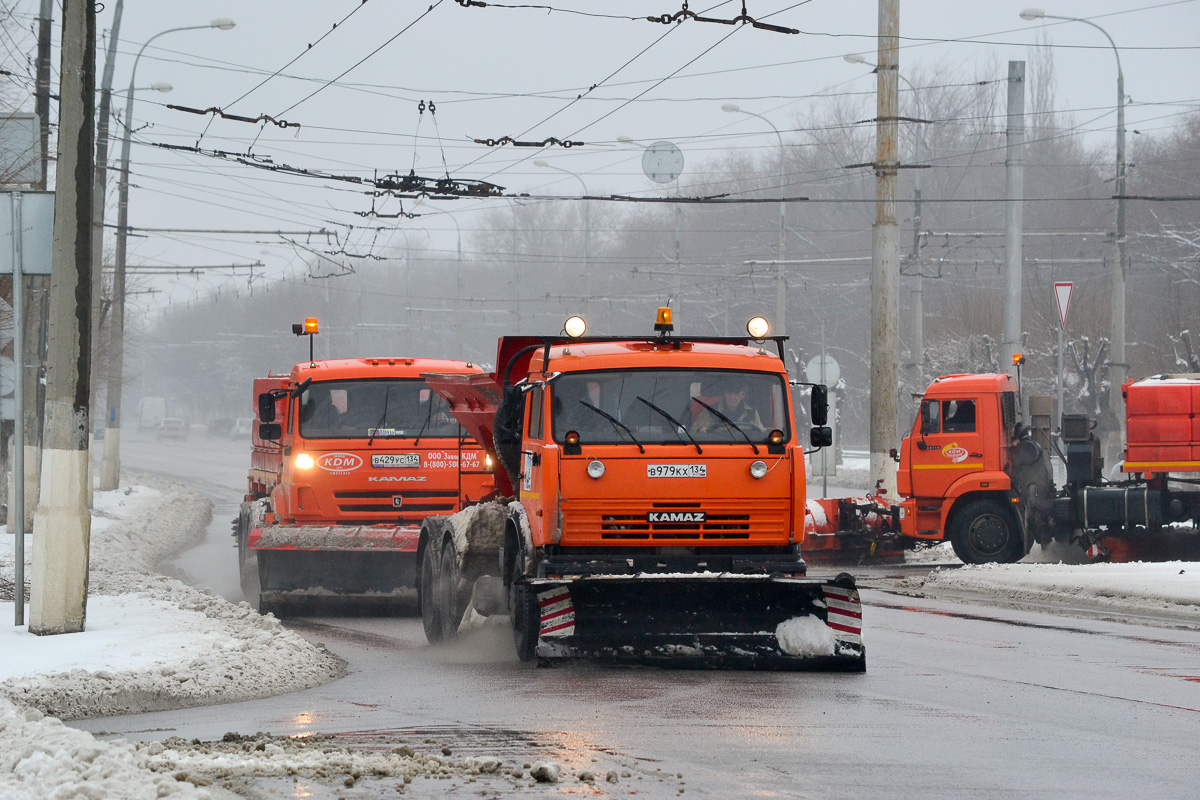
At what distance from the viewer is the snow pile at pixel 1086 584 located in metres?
15.6

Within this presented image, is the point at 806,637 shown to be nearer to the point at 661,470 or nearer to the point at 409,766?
the point at 661,470

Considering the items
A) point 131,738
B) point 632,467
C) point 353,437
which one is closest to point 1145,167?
point 353,437

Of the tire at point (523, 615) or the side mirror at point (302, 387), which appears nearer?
the tire at point (523, 615)

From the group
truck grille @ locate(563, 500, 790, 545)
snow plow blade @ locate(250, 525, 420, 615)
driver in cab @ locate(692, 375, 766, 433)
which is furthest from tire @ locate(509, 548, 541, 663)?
snow plow blade @ locate(250, 525, 420, 615)

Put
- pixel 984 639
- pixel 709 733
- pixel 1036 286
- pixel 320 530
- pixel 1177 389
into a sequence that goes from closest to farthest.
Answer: pixel 709 733 → pixel 984 639 → pixel 320 530 → pixel 1177 389 → pixel 1036 286

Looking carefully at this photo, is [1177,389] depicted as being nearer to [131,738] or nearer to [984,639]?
[984,639]

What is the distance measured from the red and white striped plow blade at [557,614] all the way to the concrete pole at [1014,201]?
1548cm

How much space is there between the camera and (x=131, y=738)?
25.3ft

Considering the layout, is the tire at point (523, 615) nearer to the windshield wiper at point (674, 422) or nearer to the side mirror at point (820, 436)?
the windshield wiper at point (674, 422)

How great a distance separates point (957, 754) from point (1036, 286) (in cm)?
4627

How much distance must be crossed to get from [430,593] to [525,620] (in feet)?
7.32

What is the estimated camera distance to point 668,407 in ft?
33.9

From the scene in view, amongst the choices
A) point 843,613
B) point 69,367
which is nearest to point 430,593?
point 69,367

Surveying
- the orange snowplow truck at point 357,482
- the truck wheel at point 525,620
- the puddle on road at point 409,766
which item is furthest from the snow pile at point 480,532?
the puddle on road at point 409,766
